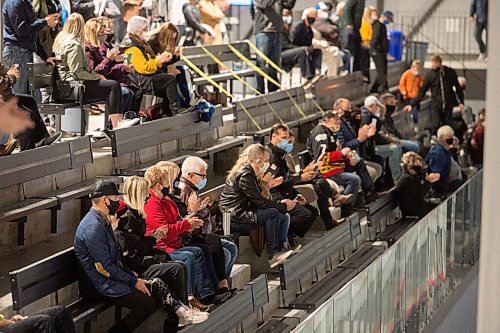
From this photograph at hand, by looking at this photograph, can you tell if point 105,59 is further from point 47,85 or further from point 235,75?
point 235,75

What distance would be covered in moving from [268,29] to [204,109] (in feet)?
10.1

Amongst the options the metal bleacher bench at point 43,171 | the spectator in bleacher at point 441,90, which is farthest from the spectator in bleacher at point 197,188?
the spectator in bleacher at point 441,90

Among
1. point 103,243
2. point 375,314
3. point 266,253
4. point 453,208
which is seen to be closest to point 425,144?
point 453,208

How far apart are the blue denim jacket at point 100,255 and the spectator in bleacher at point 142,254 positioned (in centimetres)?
34

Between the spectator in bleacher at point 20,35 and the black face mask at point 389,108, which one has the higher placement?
the spectator in bleacher at point 20,35

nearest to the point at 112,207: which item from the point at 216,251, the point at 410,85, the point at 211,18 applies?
the point at 216,251

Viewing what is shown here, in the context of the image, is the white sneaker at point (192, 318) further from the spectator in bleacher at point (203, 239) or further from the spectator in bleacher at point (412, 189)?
the spectator in bleacher at point (412, 189)

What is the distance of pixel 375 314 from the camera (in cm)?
801

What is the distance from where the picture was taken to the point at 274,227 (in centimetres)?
982

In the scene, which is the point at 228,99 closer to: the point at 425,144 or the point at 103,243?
the point at 425,144

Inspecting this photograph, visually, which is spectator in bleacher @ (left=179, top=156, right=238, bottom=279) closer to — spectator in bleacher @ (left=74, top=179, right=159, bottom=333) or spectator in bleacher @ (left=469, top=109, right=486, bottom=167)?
spectator in bleacher @ (left=74, top=179, right=159, bottom=333)

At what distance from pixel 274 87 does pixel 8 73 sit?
6065mm

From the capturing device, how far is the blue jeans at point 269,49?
46.0 ft

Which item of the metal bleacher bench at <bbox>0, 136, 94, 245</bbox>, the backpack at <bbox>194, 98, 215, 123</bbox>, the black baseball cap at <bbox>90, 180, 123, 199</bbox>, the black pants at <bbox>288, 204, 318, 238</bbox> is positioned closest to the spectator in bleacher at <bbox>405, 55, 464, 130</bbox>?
the backpack at <bbox>194, 98, 215, 123</bbox>
